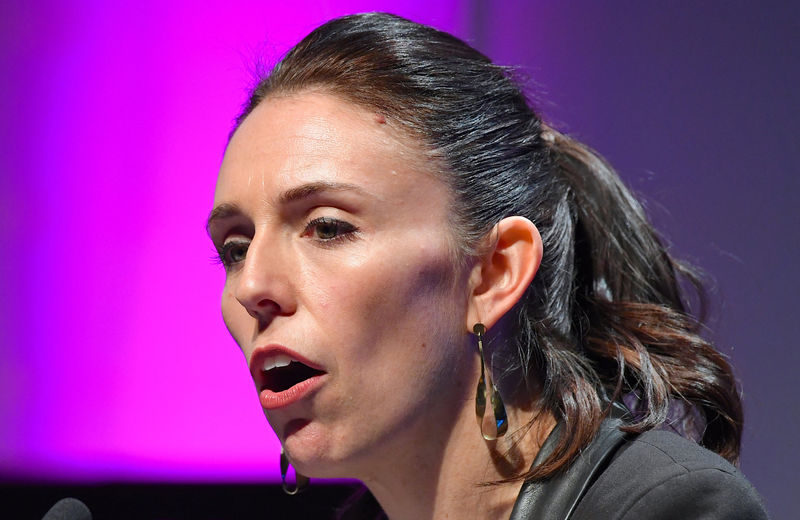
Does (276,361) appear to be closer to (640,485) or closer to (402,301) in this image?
(402,301)

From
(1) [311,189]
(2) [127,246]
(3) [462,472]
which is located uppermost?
(1) [311,189]

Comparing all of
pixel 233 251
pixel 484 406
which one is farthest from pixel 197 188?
pixel 484 406

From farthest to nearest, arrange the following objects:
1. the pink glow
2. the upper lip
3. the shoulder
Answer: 1. the pink glow
2. the upper lip
3. the shoulder

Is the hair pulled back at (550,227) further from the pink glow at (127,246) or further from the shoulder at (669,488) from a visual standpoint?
the pink glow at (127,246)

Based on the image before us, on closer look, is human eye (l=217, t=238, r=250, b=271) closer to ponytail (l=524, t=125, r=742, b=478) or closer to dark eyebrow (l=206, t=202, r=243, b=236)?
dark eyebrow (l=206, t=202, r=243, b=236)

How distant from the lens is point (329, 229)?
3.89 feet

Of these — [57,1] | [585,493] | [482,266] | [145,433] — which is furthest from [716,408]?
[57,1]

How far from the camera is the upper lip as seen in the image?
3.75ft

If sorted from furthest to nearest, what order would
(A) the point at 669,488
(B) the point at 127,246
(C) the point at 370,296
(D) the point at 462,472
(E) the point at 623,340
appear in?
(B) the point at 127,246, (E) the point at 623,340, (D) the point at 462,472, (C) the point at 370,296, (A) the point at 669,488

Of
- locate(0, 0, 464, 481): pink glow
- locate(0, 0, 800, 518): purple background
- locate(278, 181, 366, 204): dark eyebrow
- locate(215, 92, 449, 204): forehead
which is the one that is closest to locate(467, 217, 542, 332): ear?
locate(215, 92, 449, 204): forehead

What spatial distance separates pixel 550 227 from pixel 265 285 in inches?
17.9

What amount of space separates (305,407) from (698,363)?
582 mm

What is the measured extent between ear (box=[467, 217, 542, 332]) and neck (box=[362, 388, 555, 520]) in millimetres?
129

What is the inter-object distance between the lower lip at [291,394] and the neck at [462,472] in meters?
0.17
